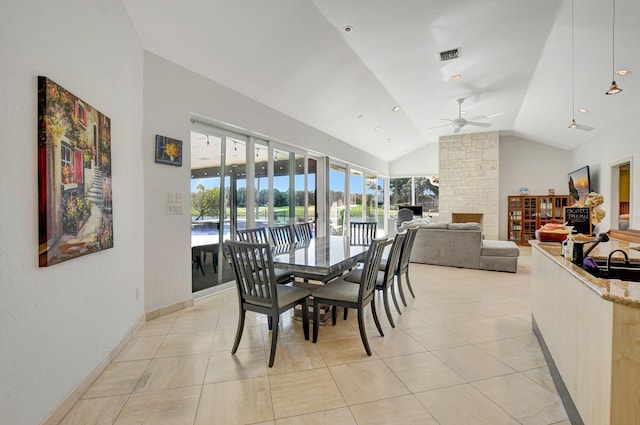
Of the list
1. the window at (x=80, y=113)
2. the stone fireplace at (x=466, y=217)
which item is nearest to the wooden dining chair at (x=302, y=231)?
the window at (x=80, y=113)

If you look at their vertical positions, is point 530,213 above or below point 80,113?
below

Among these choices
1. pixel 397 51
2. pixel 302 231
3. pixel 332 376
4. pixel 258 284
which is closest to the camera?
pixel 332 376

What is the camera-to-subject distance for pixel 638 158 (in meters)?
4.66

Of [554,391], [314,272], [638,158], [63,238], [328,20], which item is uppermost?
[328,20]

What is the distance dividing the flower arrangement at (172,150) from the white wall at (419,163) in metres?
8.56

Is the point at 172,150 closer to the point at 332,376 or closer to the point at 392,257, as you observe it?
the point at 392,257

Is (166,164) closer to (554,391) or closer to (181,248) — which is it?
(181,248)

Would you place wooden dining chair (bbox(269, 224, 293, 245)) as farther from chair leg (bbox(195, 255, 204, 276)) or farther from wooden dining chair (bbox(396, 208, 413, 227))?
wooden dining chair (bbox(396, 208, 413, 227))

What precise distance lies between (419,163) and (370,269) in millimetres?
8706

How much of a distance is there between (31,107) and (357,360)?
99.4 inches

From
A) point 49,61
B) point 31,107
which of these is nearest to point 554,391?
point 31,107

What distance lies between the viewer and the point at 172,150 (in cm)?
328

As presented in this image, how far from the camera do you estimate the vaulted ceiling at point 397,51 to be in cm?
302

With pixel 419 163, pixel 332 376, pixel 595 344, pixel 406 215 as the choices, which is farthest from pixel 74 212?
pixel 419 163
